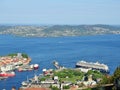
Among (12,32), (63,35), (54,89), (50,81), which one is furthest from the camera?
(12,32)

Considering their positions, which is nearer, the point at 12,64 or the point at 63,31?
the point at 12,64

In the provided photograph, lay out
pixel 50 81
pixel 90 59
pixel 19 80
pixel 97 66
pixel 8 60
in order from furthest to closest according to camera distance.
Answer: pixel 90 59 < pixel 8 60 < pixel 97 66 < pixel 19 80 < pixel 50 81

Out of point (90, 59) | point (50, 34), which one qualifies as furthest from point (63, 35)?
point (90, 59)

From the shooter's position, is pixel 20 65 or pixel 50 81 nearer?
pixel 50 81

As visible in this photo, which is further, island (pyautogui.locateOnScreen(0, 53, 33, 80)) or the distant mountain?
the distant mountain

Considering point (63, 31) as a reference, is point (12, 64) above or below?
above

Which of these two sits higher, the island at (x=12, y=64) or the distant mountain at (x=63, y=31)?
the island at (x=12, y=64)

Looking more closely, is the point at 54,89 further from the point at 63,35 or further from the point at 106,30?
the point at 106,30

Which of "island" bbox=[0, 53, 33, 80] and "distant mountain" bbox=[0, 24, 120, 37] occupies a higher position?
"island" bbox=[0, 53, 33, 80]

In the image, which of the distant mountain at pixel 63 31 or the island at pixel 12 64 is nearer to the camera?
the island at pixel 12 64
